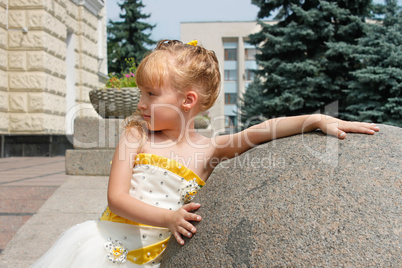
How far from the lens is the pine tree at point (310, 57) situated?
12.8m

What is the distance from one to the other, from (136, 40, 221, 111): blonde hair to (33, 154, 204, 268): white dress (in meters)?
0.36

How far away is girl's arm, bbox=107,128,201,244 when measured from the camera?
1523mm

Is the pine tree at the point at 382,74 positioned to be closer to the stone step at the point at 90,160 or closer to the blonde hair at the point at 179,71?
the stone step at the point at 90,160

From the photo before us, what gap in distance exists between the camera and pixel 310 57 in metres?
13.6

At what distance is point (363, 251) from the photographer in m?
1.18

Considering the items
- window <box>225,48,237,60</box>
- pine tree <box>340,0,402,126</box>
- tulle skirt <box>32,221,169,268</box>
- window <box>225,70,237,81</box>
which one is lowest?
tulle skirt <box>32,221,169,268</box>

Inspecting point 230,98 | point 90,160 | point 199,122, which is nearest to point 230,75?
point 230,98

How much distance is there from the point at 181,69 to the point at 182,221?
701 mm

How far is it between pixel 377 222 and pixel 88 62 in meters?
13.4

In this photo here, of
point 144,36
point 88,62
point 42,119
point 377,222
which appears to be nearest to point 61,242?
point 377,222

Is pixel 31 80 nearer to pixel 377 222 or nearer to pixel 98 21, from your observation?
pixel 98 21

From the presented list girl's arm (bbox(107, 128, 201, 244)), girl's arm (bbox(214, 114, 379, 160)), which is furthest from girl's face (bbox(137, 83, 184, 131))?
girl's arm (bbox(214, 114, 379, 160))

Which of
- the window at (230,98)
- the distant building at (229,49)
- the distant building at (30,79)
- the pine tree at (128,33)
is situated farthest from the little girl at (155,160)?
the window at (230,98)

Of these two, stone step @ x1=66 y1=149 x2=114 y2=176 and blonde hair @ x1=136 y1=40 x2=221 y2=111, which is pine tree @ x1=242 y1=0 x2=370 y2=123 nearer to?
stone step @ x1=66 y1=149 x2=114 y2=176
